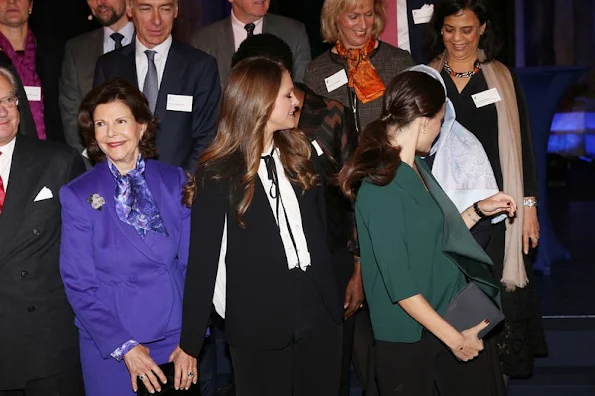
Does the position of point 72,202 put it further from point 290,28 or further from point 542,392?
point 542,392

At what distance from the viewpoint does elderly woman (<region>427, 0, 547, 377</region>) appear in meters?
3.93

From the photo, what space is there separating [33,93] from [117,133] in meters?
1.50

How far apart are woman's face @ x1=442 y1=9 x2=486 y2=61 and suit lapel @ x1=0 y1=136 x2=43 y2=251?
1892mm

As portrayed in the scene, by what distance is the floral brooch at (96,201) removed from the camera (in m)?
3.02

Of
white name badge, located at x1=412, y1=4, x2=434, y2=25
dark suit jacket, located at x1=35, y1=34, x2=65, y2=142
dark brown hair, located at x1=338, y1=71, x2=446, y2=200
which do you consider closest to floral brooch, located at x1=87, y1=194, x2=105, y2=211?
dark brown hair, located at x1=338, y1=71, x2=446, y2=200

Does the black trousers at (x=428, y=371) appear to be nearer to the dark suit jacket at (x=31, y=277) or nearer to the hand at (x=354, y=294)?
the hand at (x=354, y=294)

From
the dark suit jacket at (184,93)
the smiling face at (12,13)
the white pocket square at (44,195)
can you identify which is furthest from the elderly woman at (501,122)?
the smiling face at (12,13)

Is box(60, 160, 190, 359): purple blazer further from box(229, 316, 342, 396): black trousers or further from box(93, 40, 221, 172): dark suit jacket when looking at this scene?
box(93, 40, 221, 172): dark suit jacket

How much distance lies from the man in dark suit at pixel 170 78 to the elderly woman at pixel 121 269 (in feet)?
3.29

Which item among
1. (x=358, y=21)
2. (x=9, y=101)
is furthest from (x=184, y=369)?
(x=358, y=21)

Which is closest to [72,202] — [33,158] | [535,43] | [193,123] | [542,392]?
[33,158]

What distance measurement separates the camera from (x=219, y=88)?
4227 millimetres

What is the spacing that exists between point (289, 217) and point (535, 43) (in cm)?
504

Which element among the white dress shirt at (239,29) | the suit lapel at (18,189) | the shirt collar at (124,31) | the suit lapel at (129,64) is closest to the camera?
the suit lapel at (18,189)
